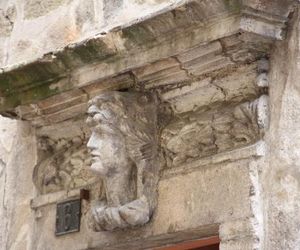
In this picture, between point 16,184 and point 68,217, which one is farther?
point 16,184

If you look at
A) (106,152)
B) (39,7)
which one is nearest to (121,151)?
(106,152)

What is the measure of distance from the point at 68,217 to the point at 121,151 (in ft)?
1.46

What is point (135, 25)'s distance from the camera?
3262 mm

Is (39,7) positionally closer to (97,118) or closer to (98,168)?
(97,118)

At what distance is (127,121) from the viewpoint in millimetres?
3441

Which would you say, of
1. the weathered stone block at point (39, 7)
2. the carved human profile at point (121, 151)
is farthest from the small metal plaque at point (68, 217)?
the weathered stone block at point (39, 7)

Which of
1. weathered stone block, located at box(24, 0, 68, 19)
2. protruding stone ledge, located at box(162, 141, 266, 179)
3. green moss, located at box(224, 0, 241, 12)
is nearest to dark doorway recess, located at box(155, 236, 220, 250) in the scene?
protruding stone ledge, located at box(162, 141, 266, 179)

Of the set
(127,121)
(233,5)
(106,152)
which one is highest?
(233,5)

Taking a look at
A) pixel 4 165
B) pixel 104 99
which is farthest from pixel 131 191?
pixel 4 165

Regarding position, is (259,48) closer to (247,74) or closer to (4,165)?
(247,74)

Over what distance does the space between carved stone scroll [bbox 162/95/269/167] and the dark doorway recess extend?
291 millimetres

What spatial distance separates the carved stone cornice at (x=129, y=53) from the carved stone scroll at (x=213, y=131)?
6.5 inches

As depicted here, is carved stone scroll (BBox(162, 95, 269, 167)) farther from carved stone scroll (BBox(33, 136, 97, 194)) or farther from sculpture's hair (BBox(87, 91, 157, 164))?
carved stone scroll (BBox(33, 136, 97, 194))

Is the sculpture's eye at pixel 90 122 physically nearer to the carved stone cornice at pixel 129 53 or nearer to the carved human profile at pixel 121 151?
the carved human profile at pixel 121 151
